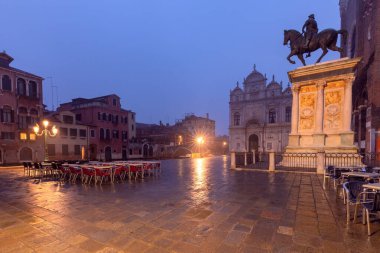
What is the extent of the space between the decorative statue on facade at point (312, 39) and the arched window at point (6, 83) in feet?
98.2

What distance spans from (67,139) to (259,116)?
33.2m

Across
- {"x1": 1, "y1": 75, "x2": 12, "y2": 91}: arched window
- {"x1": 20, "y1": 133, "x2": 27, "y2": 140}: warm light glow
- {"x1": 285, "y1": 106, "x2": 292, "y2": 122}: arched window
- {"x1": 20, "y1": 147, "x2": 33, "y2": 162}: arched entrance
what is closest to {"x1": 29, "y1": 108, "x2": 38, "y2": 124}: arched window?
{"x1": 20, "y1": 133, "x2": 27, "y2": 140}: warm light glow

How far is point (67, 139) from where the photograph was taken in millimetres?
28109

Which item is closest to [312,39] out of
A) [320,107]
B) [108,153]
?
[320,107]

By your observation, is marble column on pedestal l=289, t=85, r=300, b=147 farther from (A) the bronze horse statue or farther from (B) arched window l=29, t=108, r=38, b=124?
(B) arched window l=29, t=108, r=38, b=124

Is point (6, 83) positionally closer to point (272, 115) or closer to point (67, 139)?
point (67, 139)

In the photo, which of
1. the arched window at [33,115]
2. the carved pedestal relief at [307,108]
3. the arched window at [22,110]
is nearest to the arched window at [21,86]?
the arched window at [22,110]

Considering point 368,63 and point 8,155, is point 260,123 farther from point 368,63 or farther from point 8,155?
point 8,155

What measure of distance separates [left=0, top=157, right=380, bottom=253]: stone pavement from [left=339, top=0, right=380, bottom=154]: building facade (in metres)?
12.1

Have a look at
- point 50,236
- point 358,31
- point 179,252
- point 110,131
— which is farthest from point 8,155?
point 358,31

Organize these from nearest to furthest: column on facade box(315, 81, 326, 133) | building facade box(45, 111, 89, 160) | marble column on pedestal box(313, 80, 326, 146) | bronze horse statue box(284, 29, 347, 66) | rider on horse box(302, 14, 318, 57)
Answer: bronze horse statue box(284, 29, 347, 66) < marble column on pedestal box(313, 80, 326, 146) < column on facade box(315, 81, 326, 133) < rider on horse box(302, 14, 318, 57) < building facade box(45, 111, 89, 160)

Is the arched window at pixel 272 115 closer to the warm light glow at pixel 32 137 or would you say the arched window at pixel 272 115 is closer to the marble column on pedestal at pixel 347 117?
the marble column on pedestal at pixel 347 117

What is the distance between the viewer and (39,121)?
24828 mm

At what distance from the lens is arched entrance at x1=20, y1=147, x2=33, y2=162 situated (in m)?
23.4
